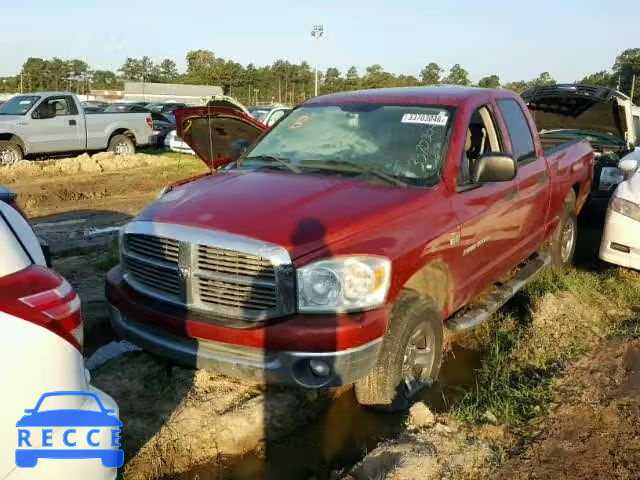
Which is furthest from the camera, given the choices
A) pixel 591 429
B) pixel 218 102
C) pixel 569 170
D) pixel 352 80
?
pixel 352 80

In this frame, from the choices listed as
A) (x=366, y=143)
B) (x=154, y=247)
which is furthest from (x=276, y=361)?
(x=366, y=143)

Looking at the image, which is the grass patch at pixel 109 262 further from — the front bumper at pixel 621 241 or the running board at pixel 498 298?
the front bumper at pixel 621 241

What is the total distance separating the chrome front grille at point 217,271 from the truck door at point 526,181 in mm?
2538

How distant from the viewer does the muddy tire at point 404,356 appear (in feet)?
11.3

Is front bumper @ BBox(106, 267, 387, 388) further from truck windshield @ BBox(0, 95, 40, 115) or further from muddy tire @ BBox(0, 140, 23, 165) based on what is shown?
truck windshield @ BBox(0, 95, 40, 115)

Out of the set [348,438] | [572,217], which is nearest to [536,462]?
[348,438]

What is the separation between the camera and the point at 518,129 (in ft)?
17.6

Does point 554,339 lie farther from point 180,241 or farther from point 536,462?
point 180,241

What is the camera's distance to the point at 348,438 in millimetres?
3658

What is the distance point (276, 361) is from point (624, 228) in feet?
13.9

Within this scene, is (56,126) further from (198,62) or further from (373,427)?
(198,62)

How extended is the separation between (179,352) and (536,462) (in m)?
1.97

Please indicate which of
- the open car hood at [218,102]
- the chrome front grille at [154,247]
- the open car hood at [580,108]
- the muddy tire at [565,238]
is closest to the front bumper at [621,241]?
the muddy tire at [565,238]

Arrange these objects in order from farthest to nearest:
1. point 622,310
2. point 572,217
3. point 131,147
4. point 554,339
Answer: point 131,147 → point 572,217 → point 622,310 → point 554,339
